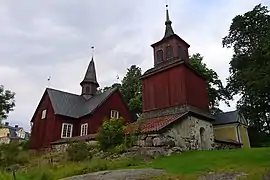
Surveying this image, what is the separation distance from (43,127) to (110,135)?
14923 millimetres

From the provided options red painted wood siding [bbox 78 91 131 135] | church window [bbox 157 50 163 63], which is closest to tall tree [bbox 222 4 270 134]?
church window [bbox 157 50 163 63]

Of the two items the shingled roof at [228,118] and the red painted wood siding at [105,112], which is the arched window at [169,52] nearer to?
the red painted wood siding at [105,112]

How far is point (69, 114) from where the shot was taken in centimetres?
3164

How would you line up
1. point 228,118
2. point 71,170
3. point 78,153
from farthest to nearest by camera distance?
point 228,118, point 78,153, point 71,170

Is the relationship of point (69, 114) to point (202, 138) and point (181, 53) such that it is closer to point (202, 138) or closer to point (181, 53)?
point (181, 53)

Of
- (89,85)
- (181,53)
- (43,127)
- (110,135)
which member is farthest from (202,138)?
(89,85)

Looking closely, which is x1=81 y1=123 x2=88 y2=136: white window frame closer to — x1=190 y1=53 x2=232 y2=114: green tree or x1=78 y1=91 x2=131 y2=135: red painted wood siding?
x1=78 y1=91 x2=131 y2=135: red painted wood siding

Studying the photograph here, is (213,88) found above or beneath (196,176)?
above

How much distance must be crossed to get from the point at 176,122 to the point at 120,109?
1486 centimetres

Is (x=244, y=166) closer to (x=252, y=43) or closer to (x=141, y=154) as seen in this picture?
(x=141, y=154)

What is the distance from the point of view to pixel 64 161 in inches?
703

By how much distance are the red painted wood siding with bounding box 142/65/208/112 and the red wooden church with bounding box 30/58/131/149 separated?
25.0ft

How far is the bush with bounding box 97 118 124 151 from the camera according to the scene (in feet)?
62.7

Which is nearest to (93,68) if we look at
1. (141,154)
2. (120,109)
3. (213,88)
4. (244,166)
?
(120,109)
